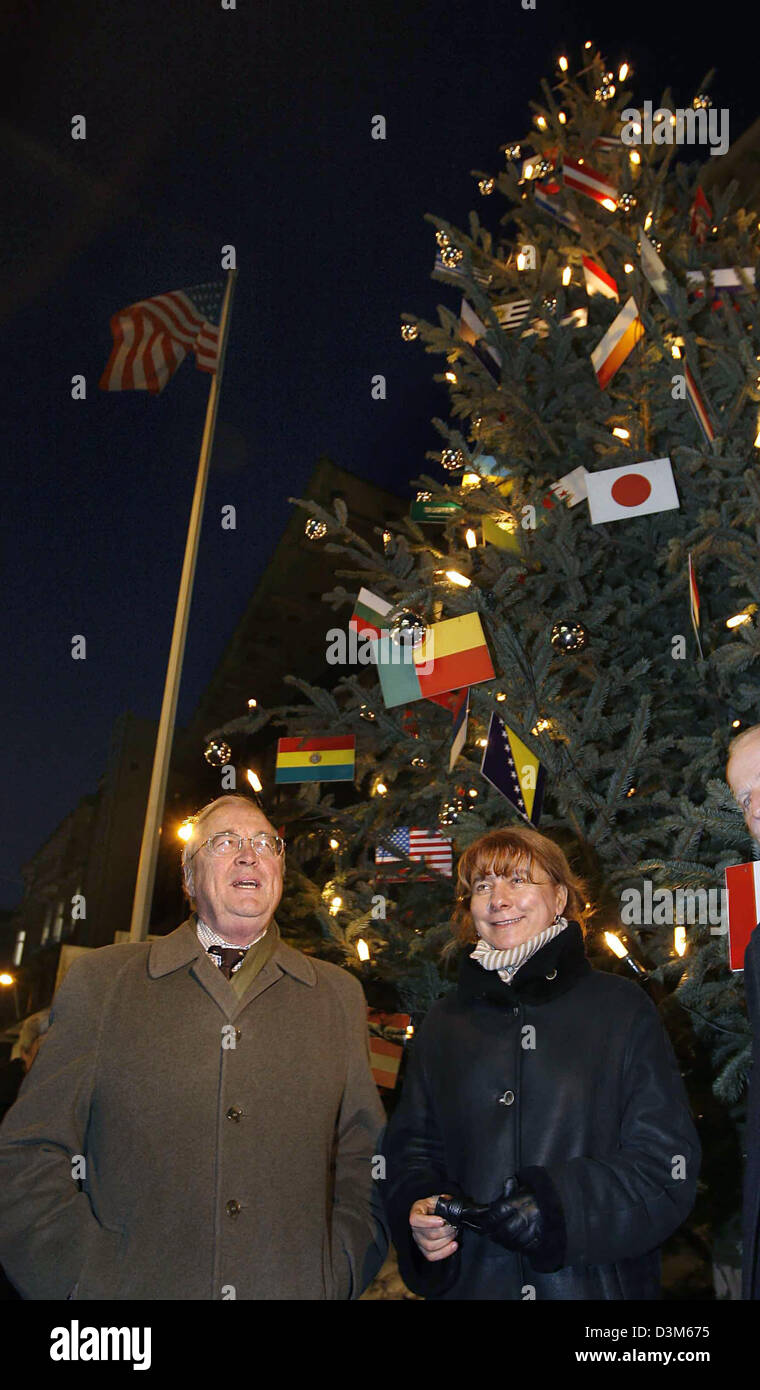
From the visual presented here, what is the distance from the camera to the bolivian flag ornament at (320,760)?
18.0 feet

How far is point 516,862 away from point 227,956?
2.88ft

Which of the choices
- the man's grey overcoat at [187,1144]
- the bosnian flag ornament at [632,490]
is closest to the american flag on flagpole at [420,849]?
the bosnian flag ornament at [632,490]

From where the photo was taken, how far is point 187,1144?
256cm

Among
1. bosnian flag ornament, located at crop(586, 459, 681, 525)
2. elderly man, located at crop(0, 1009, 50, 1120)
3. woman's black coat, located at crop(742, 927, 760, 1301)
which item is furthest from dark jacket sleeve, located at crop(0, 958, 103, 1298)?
bosnian flag ornament, located at crop(586, 459, 681, 525)

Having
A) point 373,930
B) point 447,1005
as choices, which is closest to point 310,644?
point 373,930

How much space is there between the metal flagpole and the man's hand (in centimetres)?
573

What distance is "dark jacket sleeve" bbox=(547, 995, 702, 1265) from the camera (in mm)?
2414

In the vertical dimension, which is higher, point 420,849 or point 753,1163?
point 420,849

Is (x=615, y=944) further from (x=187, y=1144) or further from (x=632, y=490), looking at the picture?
(x=632, y=490)

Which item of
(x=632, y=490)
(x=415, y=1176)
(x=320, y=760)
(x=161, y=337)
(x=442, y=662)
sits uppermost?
(x=161, y=337)

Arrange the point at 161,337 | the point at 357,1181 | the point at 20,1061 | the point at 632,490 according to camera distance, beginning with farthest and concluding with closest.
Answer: the point at 161,337 → the point at 20,1061 → the point at 632,490 → the point at 357,1181

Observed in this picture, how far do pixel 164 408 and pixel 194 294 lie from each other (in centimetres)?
222

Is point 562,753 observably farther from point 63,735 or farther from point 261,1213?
point 63,735

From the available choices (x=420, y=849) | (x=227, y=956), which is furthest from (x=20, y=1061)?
(x=227, y=956)
